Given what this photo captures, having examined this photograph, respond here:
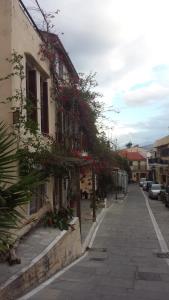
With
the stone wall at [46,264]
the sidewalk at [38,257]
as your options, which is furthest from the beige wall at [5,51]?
the stone wall at [46,264]

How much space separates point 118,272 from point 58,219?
3.39m

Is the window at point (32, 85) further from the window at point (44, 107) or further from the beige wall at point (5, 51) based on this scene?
the beige wall at point (5, 51)

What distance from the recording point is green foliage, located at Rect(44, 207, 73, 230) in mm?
16062

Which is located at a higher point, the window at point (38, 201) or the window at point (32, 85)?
the window at point (32, 85)

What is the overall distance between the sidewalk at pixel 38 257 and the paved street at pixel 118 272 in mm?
345

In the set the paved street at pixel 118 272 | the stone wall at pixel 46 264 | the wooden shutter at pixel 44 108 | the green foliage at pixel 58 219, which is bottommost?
the paved street at pixel 118 272

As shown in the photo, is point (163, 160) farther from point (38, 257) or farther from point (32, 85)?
point (38, 257)

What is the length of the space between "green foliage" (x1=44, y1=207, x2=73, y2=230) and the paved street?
126cm

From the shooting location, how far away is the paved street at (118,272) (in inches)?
403

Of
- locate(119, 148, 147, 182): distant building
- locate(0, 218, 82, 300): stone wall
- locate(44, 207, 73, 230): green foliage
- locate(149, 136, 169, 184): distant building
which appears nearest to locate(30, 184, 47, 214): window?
locate(44, 207, 73, 230): green foliage

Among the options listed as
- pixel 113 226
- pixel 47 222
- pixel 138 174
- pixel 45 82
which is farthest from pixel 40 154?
pixel 138 174

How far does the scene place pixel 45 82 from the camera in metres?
18.9

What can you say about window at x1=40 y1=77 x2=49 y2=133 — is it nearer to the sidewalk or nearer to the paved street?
the sidewalk

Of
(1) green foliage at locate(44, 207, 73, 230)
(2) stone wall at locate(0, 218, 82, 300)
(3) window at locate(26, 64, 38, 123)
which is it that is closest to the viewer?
(2) stone wall at locate(0, 218, 82, 300)
